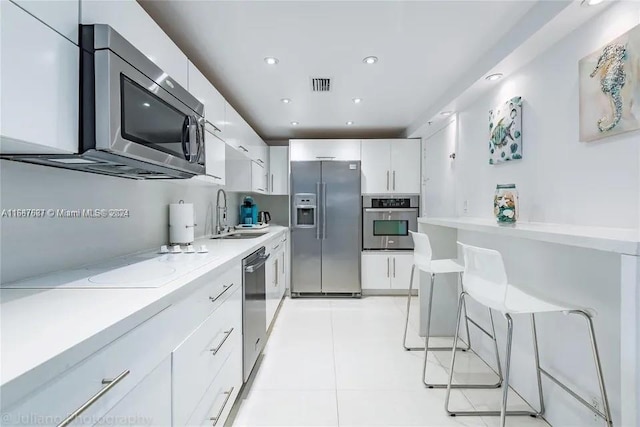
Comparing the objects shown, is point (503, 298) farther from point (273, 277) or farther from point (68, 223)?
point (273, 277)

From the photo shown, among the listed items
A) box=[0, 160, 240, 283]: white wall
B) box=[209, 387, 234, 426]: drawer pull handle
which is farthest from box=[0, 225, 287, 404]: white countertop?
box=[209, 387, 234, 426]: drawer pull handle

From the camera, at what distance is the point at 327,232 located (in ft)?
13.5

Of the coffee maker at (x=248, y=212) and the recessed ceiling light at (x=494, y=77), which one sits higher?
the recessed ceiling light at (x=494, y=77)

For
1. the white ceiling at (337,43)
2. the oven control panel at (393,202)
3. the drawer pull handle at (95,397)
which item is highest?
the white ceiling at (337,43)

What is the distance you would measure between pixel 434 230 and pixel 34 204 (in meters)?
2.70

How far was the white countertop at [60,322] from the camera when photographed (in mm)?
529

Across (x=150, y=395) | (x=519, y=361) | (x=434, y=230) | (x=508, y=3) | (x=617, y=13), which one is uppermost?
(x=508, y=3)

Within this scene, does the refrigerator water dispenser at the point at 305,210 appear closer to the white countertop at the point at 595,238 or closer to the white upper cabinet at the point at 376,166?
the white upper cabinet at the point at 376,166

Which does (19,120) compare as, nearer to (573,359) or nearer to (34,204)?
(34,204)

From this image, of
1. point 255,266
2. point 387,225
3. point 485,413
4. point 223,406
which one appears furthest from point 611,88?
point 387,225

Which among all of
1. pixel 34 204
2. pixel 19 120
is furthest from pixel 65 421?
pixel 34 204

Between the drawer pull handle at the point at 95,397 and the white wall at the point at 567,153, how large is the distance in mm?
1888

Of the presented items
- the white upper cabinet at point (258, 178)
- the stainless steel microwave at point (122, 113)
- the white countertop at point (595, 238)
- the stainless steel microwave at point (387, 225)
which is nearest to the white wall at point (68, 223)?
the stainless steel microwave at point (122, 113)

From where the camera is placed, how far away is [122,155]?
1082 mm
